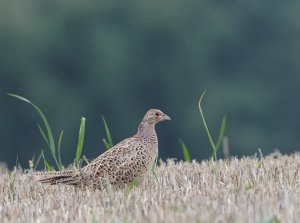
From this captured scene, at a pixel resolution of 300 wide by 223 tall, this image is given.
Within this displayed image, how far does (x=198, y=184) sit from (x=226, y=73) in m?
24.9

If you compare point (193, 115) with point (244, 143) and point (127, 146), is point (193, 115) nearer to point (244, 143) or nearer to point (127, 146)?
point (244, 143)

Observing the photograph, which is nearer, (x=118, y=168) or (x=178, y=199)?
(x=178, y=199)

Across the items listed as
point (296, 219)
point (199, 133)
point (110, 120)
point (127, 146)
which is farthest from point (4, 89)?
point (296, 219)

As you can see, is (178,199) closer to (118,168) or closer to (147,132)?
(118,168)

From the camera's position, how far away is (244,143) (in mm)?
27797

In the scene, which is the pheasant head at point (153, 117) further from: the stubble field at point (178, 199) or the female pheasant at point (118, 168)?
the stubble field at point (178, 199)

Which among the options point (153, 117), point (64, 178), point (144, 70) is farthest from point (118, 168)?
point (144, 70)

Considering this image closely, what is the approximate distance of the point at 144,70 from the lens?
3148 cm

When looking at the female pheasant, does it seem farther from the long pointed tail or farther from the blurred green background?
the blurred green background

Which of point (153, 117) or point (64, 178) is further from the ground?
point (153, 117)

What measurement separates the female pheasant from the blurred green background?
60.7ft

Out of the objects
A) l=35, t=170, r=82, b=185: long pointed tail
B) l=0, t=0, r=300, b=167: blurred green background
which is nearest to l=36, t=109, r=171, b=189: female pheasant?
l=35, t=170, r=82, b=185: long pointed tail

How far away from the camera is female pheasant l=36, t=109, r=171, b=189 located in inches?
267

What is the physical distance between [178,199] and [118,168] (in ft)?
3.60
